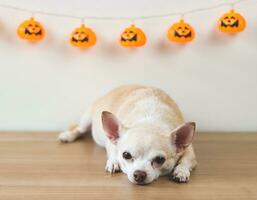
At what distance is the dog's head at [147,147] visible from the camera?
1028 millimetres

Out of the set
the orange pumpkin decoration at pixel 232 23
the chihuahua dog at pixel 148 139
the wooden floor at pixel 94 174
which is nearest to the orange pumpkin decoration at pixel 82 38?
the chihuahua dog at pixel 148 139

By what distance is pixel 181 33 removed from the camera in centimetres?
141

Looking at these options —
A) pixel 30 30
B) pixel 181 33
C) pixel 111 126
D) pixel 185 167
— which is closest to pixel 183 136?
pixel 185 167

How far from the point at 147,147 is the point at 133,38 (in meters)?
0.52

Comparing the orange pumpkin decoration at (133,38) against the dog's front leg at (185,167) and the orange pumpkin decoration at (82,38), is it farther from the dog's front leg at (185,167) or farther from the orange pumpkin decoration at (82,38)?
the dog's front leg at (185,167)

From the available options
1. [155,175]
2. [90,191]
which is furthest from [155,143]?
[90,191]

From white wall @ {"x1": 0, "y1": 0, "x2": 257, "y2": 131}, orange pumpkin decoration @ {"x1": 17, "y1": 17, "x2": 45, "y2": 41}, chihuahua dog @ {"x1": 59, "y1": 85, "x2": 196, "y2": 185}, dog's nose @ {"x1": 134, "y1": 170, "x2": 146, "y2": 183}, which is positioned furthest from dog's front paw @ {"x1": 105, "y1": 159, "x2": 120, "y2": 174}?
orange pumpkin decoration @ {"x1": 17, "y1": 17, "x2": 45, "y2": 41}

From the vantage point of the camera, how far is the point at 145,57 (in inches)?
59.7

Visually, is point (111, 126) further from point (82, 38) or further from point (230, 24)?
point (230, 24)

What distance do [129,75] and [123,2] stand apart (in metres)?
0.29

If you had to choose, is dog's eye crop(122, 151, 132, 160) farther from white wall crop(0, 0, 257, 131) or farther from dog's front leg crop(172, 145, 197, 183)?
white wall crop(0, 0, 257, 131)

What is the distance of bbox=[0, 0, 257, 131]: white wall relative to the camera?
4.86ft

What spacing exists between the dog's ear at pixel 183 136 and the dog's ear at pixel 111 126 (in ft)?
0.54

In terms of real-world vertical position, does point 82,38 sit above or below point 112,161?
above
